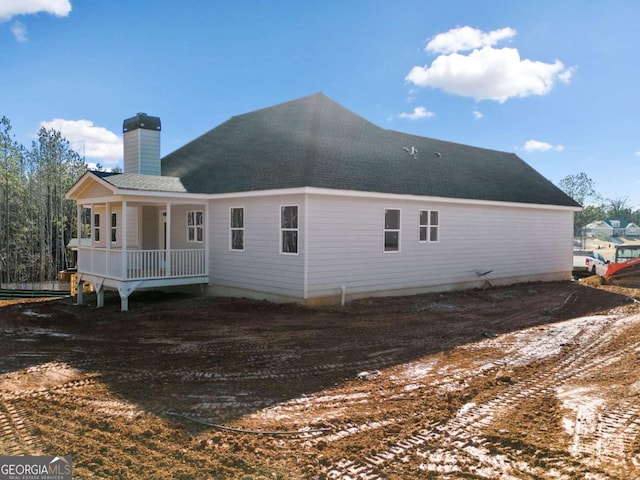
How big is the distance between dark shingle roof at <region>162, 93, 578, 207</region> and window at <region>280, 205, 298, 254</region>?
74 centimetres

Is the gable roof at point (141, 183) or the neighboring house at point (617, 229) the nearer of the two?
the gable roof at point (141, 183)

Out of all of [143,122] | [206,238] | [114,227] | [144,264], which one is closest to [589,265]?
[206,238]

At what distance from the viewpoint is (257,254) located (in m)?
13.4

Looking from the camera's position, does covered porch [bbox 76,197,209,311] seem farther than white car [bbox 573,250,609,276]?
No

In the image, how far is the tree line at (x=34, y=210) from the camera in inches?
1284

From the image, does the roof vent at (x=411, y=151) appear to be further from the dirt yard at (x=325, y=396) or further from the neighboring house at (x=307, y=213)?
the dirt yard at (x=325, y=396)

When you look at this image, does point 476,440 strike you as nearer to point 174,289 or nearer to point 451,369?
point 451,369

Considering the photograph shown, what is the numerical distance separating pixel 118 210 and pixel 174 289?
4.27 meters

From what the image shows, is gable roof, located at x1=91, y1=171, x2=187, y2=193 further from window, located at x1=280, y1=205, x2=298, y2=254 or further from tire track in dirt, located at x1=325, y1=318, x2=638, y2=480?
tire track in dirt, located at x1=325, y1=318, x2=638, y2=480

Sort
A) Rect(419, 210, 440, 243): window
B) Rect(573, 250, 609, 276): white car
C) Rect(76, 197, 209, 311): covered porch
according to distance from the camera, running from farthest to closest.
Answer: Rect(573, 250, 609, 276): white car, Rect(419, 210, 440, 243): window, Rect(76, 197, 209, 311): covered porch

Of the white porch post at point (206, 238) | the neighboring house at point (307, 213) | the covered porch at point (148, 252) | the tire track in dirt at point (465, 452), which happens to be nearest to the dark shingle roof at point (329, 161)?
A: the neighboring house at point (307, 213)

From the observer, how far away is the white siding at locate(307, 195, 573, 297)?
41.2 feet

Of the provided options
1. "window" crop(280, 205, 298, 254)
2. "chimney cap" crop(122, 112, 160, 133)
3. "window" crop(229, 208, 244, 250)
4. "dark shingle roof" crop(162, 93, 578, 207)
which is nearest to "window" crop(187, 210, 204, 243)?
"dark shingle roof" crop(162, 93, 578, 207)

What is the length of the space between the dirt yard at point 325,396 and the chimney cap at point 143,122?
8.30 meters
